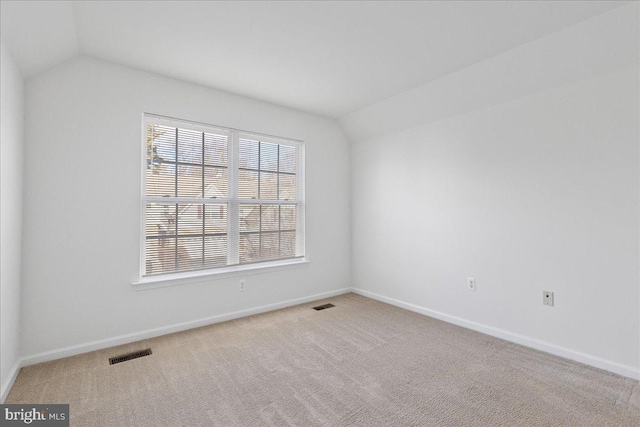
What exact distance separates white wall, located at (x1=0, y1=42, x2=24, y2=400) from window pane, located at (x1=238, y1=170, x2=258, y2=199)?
186 centimetres

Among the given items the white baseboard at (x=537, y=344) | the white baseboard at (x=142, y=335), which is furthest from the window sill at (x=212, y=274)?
the white baseboard at (x=537, y=344)

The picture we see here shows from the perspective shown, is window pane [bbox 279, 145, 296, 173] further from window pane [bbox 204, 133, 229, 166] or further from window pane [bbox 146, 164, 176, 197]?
window pane [bbox 146, 164, 176, 197]

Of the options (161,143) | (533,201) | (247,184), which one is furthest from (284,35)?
(533,201)

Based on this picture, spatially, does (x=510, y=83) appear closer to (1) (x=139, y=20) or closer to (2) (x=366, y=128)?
(2) (x=366, y=128)

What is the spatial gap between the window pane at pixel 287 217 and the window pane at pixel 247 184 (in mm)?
448

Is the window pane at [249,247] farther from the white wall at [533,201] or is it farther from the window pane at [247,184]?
the white wall at [533,201]

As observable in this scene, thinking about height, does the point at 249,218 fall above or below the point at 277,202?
below

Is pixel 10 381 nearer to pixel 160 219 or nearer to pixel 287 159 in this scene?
pixel 160 219

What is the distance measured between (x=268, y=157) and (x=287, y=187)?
1.56ft

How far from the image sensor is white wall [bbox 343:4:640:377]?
2.22 m

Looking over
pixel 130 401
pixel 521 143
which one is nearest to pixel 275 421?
pixel 130 401

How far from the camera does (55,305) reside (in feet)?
8.02

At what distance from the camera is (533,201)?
2.70 metres

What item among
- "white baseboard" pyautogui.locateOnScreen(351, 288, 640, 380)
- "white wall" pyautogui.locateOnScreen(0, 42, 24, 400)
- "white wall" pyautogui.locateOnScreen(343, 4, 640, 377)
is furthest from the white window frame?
"white baseboard" pyautogui.locateOnScreen(351, 288, 640, 380)
